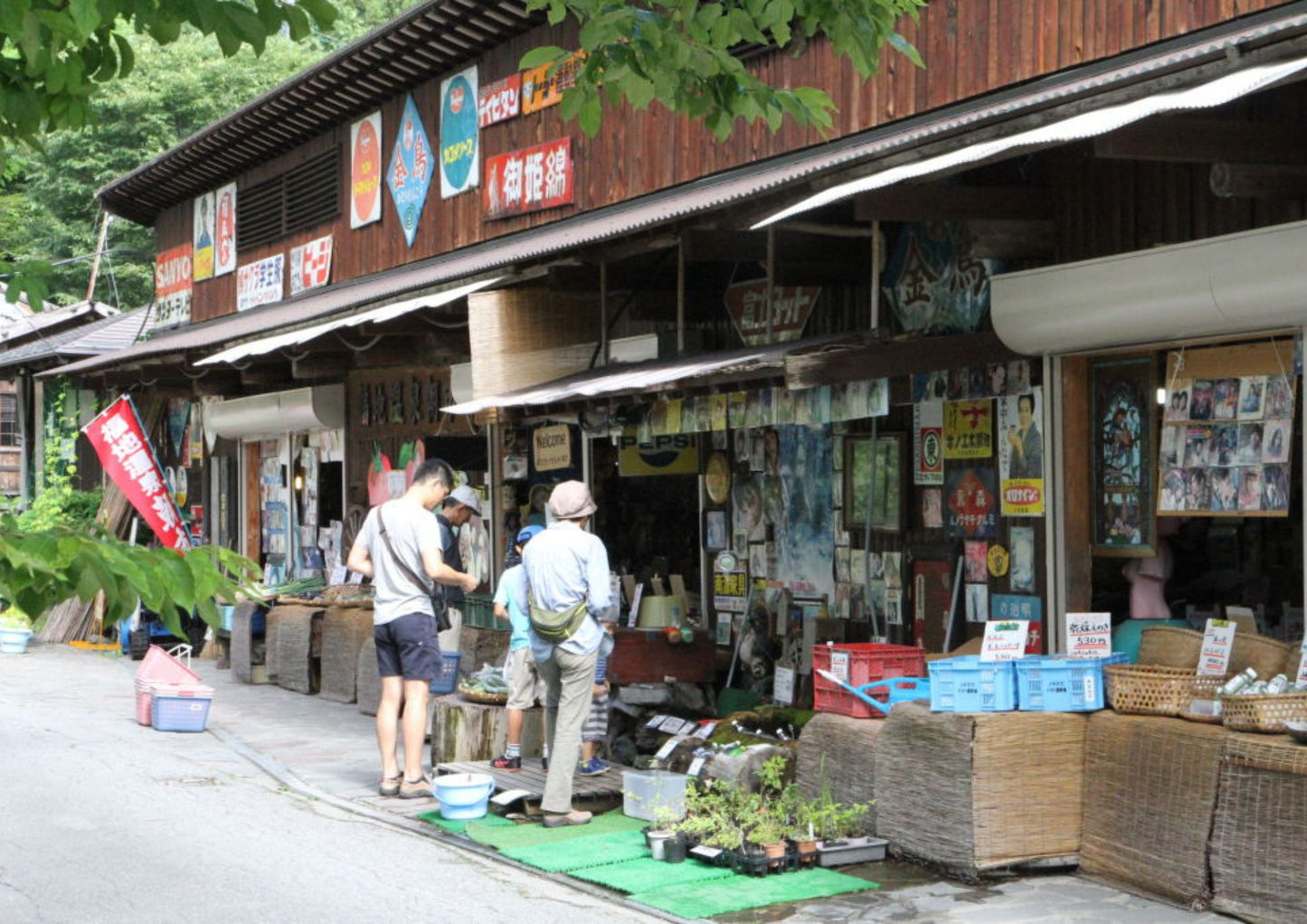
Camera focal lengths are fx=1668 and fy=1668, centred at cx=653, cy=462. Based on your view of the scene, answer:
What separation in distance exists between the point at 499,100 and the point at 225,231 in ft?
29.4

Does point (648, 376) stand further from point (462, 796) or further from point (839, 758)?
point (839, 758)

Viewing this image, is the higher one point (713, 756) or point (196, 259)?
point (196, 259)

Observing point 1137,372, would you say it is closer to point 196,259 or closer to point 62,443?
point 196,259

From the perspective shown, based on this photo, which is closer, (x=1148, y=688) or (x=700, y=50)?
(x=700, y=50)

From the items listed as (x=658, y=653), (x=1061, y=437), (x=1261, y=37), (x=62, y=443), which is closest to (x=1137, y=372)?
(x=1061, y=437)

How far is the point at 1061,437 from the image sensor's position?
9.65 meters

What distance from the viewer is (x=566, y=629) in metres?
9.67

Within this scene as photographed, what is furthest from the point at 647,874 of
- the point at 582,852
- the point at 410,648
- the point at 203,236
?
the point at 203,236

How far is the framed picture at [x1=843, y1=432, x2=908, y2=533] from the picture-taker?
440 inches

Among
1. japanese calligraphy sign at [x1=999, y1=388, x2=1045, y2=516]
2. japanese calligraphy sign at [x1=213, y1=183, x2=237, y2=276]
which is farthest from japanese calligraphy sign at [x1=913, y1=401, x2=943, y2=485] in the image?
japanese calligraphy sign at [x1=213, y1=183, x2=237, y2=276]

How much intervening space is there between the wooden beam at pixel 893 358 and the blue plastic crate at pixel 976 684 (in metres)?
1.90

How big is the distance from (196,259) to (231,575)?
22845 millimetres

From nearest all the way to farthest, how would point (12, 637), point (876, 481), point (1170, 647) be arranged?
point (1170, 647) → point (876, 481) → point (12, 637)

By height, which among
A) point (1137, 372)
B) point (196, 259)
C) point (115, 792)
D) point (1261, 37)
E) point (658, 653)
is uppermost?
point (196, 259)
